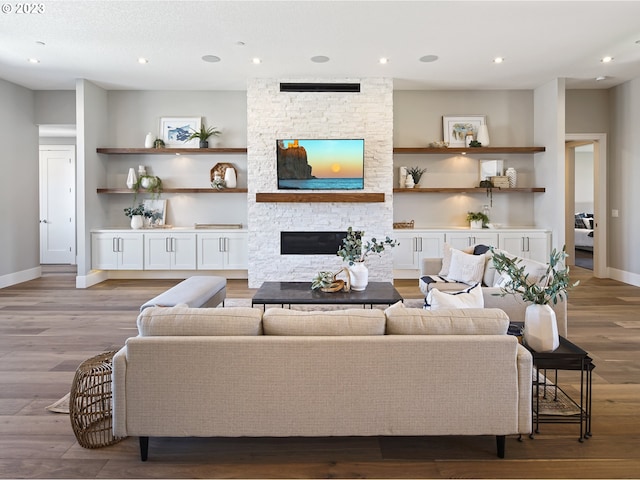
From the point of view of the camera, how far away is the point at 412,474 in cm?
209

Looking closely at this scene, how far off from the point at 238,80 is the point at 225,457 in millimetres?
5883

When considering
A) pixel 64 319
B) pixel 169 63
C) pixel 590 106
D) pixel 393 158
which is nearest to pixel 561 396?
pixel 64 319

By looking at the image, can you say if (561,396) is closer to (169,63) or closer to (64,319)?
(64,319)

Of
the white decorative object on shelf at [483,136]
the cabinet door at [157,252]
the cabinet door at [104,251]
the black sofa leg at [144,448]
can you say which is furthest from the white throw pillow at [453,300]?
the cabinet door at [104,251]

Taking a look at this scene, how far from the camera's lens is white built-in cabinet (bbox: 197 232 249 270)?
7254 millimetres

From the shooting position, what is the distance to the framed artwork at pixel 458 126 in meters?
7.54

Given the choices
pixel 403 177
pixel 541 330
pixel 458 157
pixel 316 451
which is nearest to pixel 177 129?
pixel 403 177

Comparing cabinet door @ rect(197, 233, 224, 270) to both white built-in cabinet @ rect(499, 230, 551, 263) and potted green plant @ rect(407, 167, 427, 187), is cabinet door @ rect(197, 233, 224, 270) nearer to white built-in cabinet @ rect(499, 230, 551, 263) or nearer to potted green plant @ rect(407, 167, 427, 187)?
potted green plant @ rect(407, 167, 427, 187)

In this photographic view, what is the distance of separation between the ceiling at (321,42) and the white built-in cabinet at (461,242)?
225 centimetres

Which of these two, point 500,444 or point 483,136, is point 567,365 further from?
point 483,136

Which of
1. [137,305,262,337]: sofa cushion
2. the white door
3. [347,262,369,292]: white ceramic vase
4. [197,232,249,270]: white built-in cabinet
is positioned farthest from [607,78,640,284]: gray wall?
the white door

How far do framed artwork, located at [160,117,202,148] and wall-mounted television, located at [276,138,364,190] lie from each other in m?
1.71

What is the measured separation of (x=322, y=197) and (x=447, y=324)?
480 cm

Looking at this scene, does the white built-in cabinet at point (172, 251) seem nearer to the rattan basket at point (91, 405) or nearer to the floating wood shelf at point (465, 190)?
the floating wood shelf at point (465, 190)
